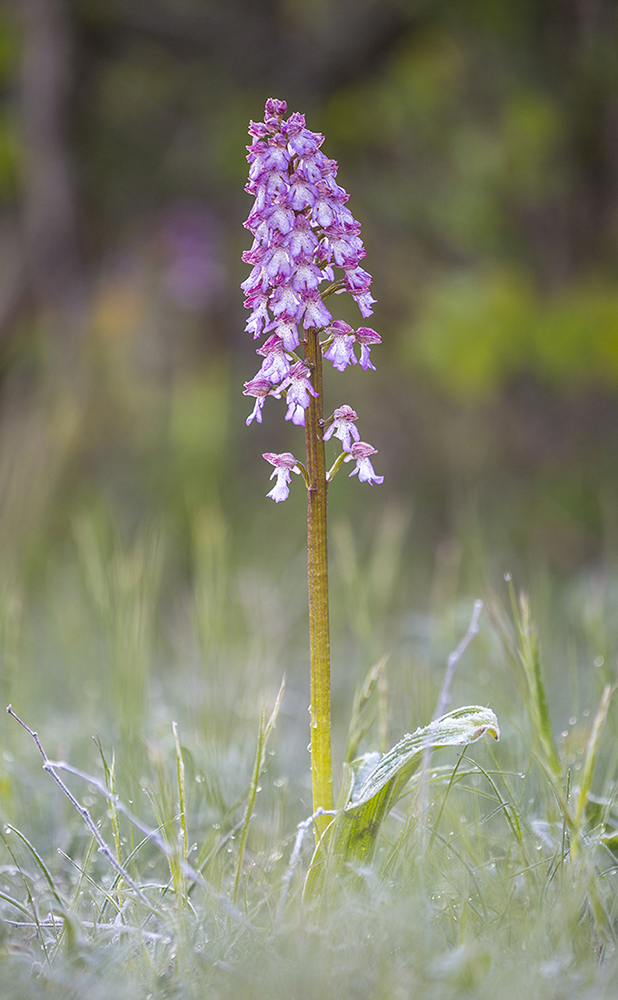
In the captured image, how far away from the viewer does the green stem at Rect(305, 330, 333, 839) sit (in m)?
1.08

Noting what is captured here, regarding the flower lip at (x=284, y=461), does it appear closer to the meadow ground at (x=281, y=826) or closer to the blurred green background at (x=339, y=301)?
the meadow ground at (x=281, y=826)

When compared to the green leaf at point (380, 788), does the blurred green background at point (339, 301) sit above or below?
above

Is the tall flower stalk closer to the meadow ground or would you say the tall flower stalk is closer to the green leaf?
the green leaf

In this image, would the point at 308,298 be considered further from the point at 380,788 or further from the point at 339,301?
the point at 339,301

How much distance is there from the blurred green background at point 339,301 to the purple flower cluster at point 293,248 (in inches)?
49.5

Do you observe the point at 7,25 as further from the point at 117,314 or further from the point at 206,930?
the point at 206,930

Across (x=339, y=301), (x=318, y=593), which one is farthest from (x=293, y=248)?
(x=339, y=301)

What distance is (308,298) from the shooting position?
41.6 inches

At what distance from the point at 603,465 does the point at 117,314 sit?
116 inches

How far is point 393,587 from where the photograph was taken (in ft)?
11.4

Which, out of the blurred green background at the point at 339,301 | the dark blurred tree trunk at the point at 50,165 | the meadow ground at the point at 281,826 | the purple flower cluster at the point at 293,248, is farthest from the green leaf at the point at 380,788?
the dark blurred tree trunk at the point at 50,165

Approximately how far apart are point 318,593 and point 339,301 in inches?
149

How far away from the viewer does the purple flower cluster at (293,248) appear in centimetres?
104

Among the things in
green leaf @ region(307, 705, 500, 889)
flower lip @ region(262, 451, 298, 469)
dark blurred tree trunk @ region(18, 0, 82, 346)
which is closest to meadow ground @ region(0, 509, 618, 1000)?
green leaf @ region(307, 705, 500, 889)
